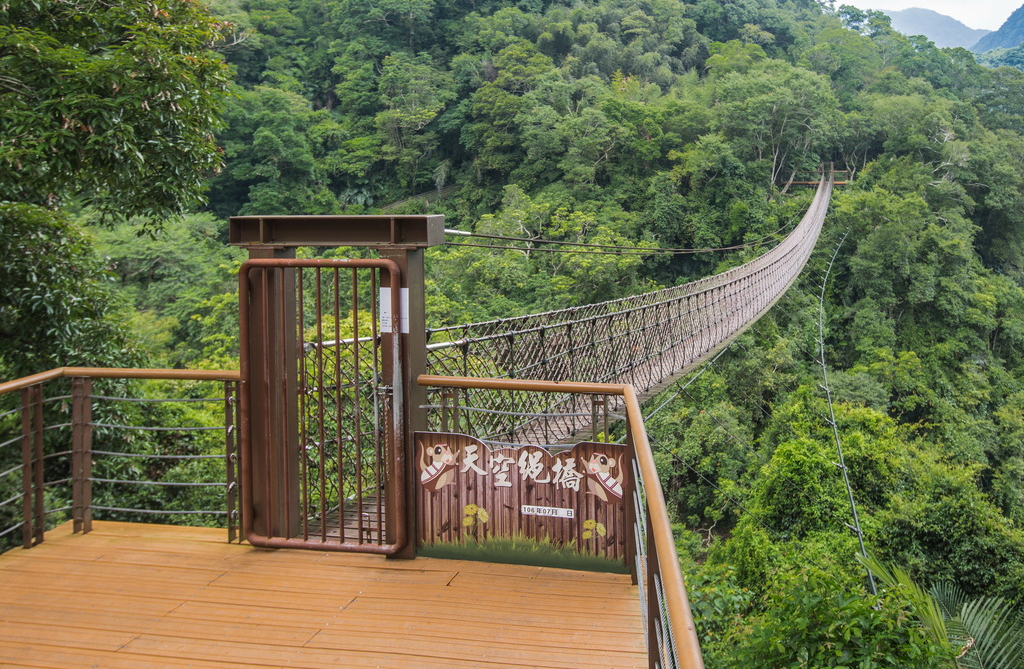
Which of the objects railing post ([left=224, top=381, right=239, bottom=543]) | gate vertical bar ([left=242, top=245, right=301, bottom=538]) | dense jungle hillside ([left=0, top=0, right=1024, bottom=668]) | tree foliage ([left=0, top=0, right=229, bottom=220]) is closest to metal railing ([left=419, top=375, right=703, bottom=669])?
gate vertical bar ([left=242, top=245, right=301, bottom=538])

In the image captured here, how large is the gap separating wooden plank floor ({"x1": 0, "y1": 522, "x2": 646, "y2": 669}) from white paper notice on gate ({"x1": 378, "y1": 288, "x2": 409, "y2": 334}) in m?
0.62

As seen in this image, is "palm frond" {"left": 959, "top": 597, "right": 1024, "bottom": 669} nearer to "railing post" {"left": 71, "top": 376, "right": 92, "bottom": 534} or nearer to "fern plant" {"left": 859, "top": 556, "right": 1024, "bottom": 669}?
"fern plant" {"left": 859, "top": 556, "right": 1024, "bottom": 669}

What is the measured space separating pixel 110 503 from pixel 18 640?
2575mm

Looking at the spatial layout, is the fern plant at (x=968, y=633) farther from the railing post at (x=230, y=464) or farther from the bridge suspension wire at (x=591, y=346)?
the railing post at (x=230, y=464)

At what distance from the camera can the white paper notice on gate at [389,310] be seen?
2.04 m

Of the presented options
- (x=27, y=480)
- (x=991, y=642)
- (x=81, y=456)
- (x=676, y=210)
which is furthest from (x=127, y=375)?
(x=676, y=210)

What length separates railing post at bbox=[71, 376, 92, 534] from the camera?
2.30m

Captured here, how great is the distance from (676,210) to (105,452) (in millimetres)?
18259

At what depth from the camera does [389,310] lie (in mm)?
2045

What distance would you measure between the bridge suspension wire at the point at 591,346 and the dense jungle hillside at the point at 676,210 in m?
1.38

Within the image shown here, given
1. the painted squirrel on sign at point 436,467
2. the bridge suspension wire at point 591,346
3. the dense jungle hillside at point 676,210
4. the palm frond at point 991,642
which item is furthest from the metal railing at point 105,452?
the palm frond at point 991,642

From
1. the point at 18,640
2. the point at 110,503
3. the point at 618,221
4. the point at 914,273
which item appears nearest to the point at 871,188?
the point at 914,273

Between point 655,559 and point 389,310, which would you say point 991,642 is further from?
point 655,559

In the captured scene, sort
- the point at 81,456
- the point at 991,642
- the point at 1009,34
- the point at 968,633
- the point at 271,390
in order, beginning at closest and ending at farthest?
the point at 271,390 < the point at 81,456 < the point at 968,633 < the point at 991,642 < the point at 1009,34
